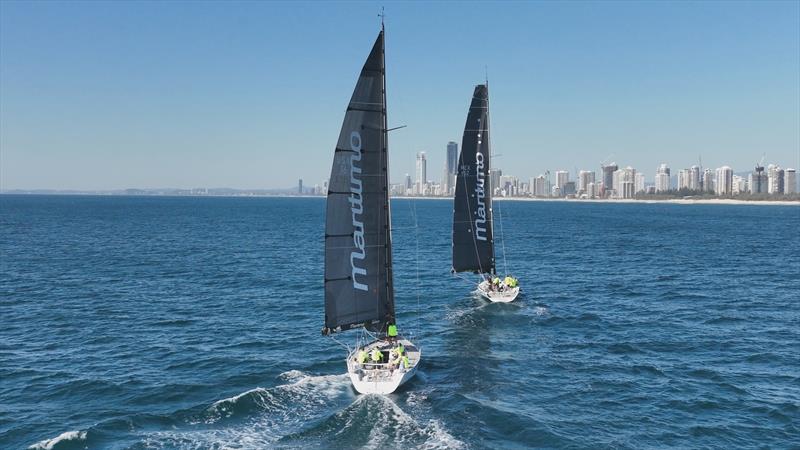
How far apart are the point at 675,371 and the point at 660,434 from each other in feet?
29.0

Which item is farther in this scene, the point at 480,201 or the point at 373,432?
the point at 480,201

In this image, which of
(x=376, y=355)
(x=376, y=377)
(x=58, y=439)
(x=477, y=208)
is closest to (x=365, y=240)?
(x=376, y=355)

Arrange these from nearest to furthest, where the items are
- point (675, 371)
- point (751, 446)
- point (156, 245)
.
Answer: point (751, 446) < point (675, 371) < point (156, 245)

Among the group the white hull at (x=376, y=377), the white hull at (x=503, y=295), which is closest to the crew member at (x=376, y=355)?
the white hull at (x=376, y=377)

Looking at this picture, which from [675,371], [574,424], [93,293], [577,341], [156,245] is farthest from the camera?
[156,245]

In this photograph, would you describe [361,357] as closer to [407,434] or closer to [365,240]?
[407,434]

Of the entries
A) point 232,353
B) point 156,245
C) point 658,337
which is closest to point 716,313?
point 658,337

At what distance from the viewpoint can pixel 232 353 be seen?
32.6 m

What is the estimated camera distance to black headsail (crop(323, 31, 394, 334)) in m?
26.0

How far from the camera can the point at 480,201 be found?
1863 inches

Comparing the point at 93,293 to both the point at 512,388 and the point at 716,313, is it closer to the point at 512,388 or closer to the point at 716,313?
the point at 512,388

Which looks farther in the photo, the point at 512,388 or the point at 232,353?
the point at 232,353

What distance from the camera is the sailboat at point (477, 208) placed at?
150 ft

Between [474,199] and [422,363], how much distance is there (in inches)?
781
